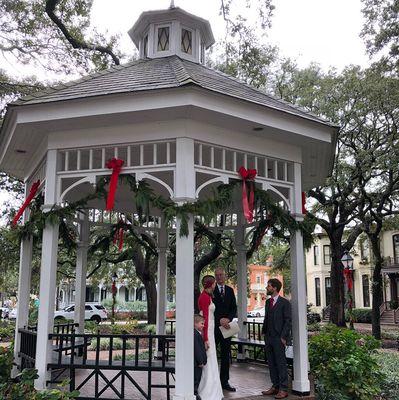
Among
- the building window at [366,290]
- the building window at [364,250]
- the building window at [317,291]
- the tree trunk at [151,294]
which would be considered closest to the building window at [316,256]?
the building window at [317,291]

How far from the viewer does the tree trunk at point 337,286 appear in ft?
65.2

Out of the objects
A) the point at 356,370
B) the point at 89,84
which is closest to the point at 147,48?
the point at 89,84

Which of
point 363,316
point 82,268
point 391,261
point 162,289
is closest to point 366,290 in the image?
point 391,261

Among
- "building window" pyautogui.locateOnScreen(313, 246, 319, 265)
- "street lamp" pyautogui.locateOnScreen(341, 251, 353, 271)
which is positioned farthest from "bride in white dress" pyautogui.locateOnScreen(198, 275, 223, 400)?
"building window" pyautogui.locateOnScreen(313, 246, 319, 265)

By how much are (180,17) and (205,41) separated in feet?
3.07

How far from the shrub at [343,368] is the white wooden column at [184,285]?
100 inches

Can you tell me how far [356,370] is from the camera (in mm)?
6852

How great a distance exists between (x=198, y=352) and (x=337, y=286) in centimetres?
1538

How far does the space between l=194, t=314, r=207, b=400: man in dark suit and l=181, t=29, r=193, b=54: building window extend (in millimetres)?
5446

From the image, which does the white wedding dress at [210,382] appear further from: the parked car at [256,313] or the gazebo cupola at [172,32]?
the parked car at [256,313]

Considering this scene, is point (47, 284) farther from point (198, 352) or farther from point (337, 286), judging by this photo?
point (337, 286)

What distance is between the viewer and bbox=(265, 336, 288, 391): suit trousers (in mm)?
6527

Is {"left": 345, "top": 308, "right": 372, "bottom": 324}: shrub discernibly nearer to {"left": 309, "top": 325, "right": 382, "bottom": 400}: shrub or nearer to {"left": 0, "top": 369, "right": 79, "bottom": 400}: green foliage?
{"left": 309, "top": 325, "right": 382, "bottom": 400}: shrub

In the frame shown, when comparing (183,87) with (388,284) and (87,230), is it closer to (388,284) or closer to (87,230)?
(87,230)
